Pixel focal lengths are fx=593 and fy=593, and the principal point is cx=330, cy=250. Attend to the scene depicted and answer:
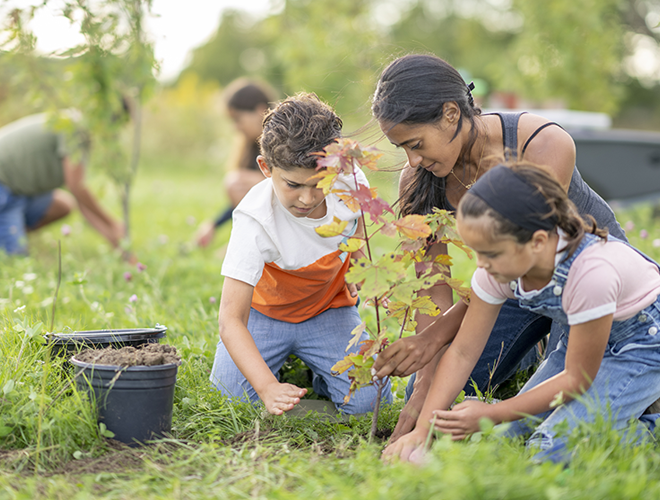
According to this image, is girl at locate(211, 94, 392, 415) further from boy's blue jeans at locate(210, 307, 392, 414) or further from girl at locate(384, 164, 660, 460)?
girl at locate(384, 164, 660, 460)

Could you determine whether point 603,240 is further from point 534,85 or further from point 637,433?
point 534,85

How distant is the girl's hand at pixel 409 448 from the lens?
5.98ft

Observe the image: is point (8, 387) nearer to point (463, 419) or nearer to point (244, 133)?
point (463, 419)

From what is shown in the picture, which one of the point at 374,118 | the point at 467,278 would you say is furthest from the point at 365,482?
the point at 467,278

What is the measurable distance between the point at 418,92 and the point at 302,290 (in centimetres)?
105

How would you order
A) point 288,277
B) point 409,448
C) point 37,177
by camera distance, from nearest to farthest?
point 409,448, point 288,277, point 37,177

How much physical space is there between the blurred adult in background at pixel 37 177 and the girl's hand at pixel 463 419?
4.39 m

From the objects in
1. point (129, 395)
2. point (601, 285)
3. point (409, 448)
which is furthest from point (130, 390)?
point (601, 285)

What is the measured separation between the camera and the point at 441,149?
7.22 ft

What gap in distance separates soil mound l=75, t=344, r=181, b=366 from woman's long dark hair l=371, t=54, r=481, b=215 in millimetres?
1156

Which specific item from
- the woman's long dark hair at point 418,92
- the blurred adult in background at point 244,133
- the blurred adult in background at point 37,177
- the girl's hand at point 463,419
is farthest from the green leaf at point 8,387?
the blurred adult in background at point 244,133

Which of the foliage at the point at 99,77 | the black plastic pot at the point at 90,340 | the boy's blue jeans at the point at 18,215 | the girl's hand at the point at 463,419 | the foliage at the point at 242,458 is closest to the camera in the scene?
the foliage at the point at 242,458

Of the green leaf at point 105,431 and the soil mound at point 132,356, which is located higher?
the soil mound at point 132,356

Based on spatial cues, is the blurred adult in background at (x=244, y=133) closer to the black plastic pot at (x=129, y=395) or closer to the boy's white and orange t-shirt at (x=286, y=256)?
the boy's white and orange t-shirt at (x=286, y=256)
